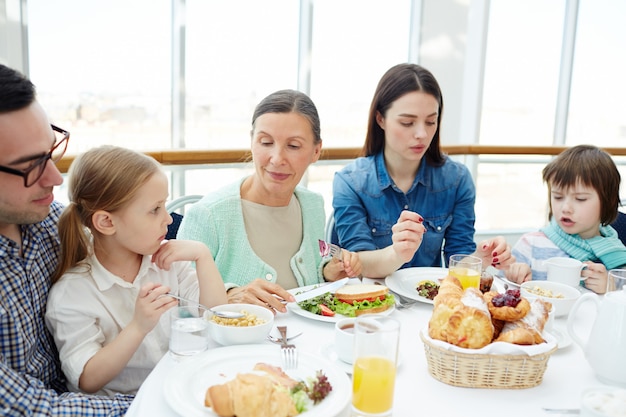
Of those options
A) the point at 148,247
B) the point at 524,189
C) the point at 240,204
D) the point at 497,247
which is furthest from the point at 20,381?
the point at 524,189

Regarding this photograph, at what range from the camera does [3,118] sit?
1.09 meters

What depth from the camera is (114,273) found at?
138 centimetres

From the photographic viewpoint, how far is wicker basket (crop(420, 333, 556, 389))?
3.24ft

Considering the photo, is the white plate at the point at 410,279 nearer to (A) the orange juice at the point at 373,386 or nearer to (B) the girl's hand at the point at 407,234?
(B) the girl's hand at the point at 407,234

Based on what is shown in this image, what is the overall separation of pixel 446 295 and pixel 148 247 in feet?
2.36

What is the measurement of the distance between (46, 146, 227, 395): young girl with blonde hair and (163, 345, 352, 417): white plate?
0.20 m

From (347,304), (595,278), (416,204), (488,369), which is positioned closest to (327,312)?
(347,304)

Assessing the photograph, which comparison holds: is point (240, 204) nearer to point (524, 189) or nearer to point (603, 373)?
point (603, 373)

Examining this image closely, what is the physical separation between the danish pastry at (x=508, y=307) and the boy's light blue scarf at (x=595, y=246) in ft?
3.74

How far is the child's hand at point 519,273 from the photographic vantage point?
1.74m

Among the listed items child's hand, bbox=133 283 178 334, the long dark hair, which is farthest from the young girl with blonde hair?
the long dark hair

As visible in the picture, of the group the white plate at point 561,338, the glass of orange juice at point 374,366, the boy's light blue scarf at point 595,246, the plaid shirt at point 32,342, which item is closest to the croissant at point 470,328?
the glass of orange juice at point 374,366

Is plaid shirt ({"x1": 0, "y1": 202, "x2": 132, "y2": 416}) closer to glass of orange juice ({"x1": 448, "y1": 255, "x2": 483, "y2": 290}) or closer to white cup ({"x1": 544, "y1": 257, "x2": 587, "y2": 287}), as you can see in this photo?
glass of orange juice ({"x1": 448, "y1": 255, "x2": 483, "y2": 290})

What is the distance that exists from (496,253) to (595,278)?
29 cm
